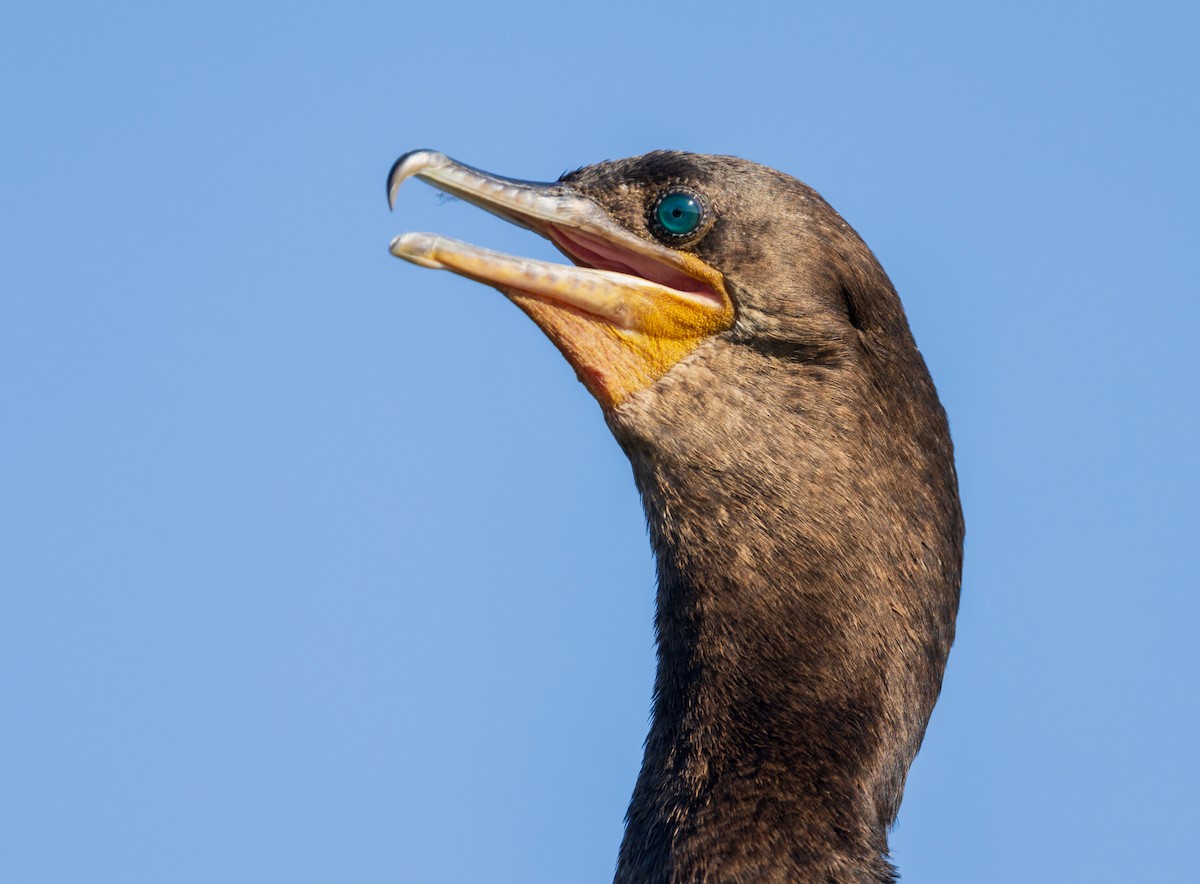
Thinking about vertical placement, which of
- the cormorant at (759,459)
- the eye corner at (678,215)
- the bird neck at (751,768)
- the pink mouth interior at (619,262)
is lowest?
the bird neck at (751,768)

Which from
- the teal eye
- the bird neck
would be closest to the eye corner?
the teal eye

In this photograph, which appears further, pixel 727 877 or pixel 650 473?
pixel 650 473

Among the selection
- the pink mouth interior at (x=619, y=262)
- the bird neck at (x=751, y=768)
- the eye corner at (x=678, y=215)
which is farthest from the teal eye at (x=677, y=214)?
the bird neck at (x=751, y=768)

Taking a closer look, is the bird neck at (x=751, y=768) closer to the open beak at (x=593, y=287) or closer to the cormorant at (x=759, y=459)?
the cormorant at (x=759, y=459)

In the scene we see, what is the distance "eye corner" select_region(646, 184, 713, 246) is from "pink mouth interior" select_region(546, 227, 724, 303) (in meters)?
0.10

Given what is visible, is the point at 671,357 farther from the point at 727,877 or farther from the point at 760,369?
the point at 727,877

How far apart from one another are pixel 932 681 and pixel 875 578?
43cm

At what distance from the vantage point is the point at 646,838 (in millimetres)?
5297

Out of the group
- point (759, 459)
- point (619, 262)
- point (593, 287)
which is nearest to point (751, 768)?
point (759, 459)

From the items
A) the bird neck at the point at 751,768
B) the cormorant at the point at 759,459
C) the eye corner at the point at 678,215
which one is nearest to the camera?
the bird neck at the point at 751,768

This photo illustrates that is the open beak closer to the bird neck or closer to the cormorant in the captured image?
the cormorant

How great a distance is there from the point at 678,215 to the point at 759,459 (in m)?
0.82

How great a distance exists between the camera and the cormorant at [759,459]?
537 cm

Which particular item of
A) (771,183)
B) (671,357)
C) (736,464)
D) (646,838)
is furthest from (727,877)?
(771,183)
